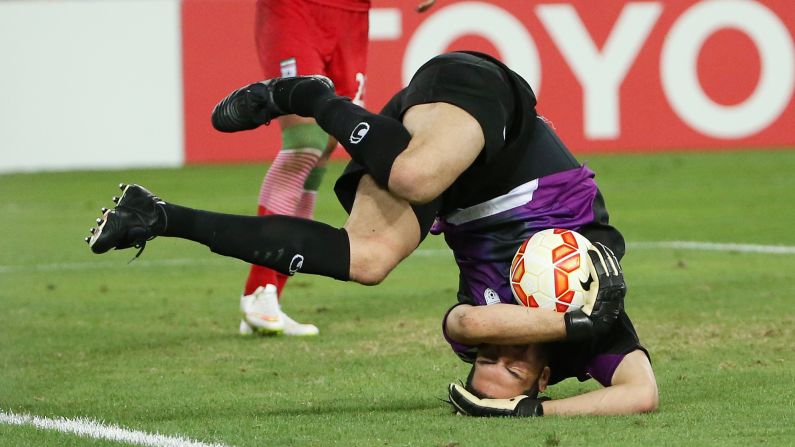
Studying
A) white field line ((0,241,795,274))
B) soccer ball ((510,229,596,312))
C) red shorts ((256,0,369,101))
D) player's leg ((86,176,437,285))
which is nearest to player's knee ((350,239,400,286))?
player's leg ((86,176,437,285))

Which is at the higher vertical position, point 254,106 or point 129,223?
point 254,106

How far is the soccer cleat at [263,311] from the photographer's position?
710 centimetres

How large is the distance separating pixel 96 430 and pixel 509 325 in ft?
4.71

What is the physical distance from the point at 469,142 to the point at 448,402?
0.96 meters

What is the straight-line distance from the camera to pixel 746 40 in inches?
681

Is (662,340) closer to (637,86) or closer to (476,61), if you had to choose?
(476,61)

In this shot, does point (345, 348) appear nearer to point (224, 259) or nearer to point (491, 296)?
point (491, 296)

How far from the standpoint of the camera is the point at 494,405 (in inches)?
196

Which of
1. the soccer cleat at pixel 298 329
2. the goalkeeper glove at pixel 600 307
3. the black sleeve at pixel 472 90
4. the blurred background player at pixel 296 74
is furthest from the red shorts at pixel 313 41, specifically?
the goalkeeper glove at pixel 600 307

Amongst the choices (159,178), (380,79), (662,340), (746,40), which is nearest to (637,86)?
(746,40)

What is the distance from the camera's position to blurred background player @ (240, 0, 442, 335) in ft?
23.5

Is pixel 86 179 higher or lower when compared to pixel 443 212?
lower

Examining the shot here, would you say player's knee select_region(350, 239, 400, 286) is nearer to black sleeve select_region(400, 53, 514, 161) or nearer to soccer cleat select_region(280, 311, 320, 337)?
black sleeve select_region(400, 53, 514, 161)

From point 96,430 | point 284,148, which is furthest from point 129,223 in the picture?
point 284,148
